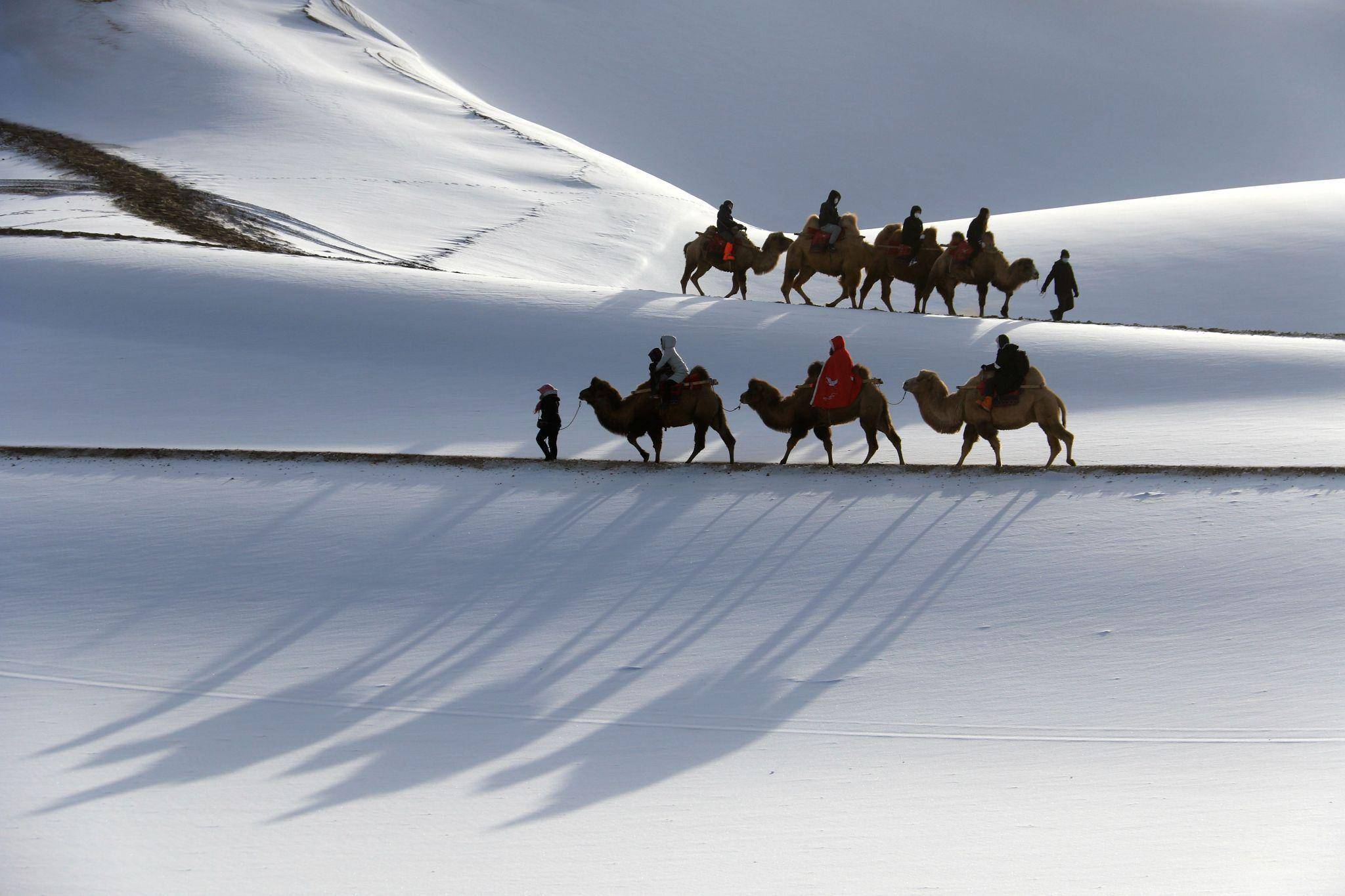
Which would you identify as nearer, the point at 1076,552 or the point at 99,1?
the point at 1076,552

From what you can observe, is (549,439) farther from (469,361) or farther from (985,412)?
(985,412)

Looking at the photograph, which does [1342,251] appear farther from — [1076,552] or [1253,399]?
[1076,552]

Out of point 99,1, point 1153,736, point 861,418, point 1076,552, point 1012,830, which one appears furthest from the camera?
point 99,1

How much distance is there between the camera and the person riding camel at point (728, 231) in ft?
62.1

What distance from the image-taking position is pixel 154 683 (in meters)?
8.54

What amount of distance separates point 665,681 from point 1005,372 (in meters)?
4.83

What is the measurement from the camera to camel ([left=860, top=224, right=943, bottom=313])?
17.8m

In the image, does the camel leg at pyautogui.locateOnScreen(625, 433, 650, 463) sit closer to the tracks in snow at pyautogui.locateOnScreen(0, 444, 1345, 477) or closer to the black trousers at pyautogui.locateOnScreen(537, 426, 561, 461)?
the tracks in snow at pyautogui.locateOnScreen(0, 444, 1345, 477)

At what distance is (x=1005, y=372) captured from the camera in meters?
11.5

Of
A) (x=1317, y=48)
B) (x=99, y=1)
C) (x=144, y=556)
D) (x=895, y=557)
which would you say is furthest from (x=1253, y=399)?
(x=1317, y=48)

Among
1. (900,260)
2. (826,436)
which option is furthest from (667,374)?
(900,260)

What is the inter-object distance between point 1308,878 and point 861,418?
6587 mm

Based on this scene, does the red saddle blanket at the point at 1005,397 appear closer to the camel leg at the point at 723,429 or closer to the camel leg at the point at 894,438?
the camel leg at the point at 894,438

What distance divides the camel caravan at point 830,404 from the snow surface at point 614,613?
17.3 inches
